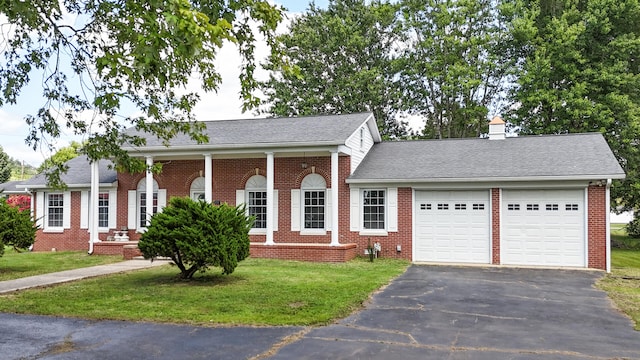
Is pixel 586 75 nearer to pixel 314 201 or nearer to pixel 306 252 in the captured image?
pixel 314 201

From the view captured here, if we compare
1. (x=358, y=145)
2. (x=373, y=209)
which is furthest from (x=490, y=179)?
(x=358, y=145)

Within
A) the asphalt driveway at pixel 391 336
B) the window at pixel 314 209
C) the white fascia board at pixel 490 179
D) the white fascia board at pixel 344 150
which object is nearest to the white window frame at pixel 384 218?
the white fascia board at pixel 490 179

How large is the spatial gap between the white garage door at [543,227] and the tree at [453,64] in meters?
13.5

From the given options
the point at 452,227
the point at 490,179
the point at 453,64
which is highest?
the point at 453,64

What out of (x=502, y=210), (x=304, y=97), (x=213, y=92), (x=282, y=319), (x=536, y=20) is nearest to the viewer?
(x=282, y=319)

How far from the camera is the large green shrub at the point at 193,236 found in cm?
1070

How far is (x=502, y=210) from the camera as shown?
1571 centimetres

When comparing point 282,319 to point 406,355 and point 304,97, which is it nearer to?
point 406,355

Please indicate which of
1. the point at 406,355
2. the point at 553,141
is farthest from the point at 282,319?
the point at 553,141

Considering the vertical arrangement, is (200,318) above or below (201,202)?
below

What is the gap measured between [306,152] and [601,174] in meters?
8.81

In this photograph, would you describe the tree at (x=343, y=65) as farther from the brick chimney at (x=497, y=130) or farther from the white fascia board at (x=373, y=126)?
the brick chimney at (x=497, y=130)

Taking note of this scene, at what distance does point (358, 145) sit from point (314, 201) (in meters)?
2.53

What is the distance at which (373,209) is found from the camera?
677 inches
